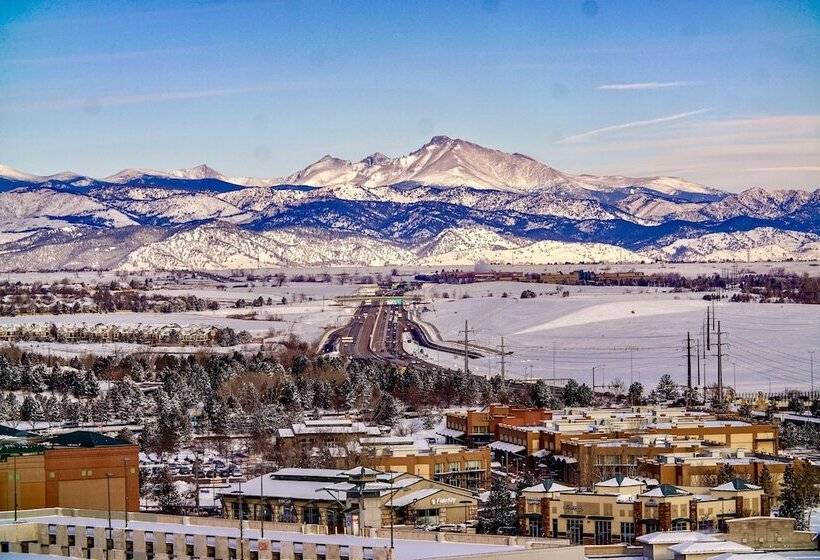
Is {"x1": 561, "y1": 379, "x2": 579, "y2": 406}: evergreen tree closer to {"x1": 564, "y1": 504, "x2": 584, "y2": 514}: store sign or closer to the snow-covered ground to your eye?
{"x1": 564, "y1": 504, "x2": 584, "y2": 514}: store sign

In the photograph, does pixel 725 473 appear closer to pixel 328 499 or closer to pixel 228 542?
pixel 328 499

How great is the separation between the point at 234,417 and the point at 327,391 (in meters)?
7.90

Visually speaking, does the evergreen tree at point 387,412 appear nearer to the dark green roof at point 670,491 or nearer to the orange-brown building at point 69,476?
the dark green roof at point 670,491

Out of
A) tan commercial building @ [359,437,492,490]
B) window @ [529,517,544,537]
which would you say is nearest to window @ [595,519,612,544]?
window @ [529,517,544,537]

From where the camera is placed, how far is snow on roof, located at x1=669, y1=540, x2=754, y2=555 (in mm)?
27641

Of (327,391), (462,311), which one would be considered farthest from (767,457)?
(462,311)

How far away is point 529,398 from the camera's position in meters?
70.6

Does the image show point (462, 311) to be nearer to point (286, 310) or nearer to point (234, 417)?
point (286, 310)

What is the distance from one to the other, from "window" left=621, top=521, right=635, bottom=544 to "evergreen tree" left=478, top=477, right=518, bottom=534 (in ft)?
7.51

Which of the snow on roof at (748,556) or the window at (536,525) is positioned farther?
the window at (536,525)

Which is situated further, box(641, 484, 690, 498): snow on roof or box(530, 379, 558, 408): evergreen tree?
box(530, 379, 558, 408): evergreen tree

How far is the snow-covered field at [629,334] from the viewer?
88.4m

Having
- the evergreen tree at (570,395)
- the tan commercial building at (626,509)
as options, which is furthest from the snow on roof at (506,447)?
the tan commercial building at (626,509)

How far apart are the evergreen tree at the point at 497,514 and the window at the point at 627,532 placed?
2288 millimetres
